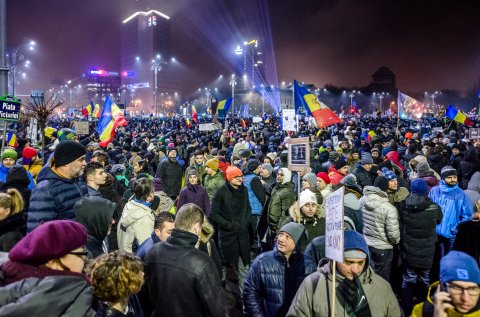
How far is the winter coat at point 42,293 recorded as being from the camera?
76.7 inches

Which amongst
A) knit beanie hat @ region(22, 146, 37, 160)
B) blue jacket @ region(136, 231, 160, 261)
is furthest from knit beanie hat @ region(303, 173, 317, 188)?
knit beanie hat @ region(22, 146, 37, 160)

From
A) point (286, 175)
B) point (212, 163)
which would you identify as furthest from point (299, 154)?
point (212, 163)

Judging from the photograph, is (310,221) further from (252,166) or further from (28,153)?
(28,153)

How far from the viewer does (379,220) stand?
5.77 metres

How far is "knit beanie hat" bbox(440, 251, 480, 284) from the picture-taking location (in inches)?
108

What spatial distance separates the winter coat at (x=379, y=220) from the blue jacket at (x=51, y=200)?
4058 mm

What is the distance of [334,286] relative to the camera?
2.94 meters

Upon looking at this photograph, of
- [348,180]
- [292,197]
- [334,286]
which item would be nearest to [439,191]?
[348,180]

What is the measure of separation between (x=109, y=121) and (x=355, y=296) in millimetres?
10777

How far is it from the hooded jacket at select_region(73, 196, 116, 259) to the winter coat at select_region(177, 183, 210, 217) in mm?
3310

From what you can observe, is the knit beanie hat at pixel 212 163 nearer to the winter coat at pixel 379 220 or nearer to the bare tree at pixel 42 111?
the winter coat at pixel 379 220

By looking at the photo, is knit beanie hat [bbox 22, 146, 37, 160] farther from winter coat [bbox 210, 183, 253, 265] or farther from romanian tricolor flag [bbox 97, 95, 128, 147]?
winter coat [bbox 210, 183, 253, 265]

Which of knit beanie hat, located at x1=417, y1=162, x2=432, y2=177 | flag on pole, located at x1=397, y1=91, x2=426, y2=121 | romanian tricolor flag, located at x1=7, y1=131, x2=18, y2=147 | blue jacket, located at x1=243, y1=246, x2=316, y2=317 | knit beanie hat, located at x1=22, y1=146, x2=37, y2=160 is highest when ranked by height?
flag on pole, located at x1=397, y1=91, x2=426, y2=121

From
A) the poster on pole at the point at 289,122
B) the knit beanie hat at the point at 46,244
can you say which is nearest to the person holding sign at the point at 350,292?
the knit beanie hat at the point at 46,244
